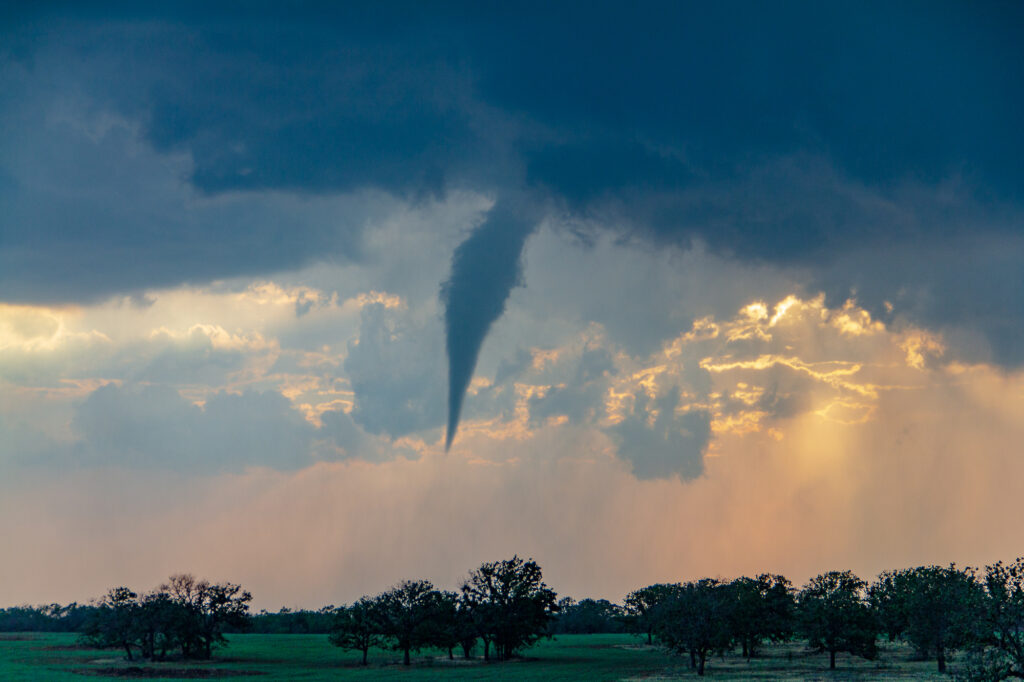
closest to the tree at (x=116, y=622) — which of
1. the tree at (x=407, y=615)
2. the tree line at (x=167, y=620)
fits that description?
the tree line at (x=167, y=620)

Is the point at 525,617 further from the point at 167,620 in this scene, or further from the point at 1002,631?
the point at 1002,631

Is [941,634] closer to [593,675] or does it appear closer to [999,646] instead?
[593,675]

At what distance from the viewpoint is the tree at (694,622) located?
10025 centimetres

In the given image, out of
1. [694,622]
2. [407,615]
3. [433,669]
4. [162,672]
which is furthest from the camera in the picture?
[407,615]

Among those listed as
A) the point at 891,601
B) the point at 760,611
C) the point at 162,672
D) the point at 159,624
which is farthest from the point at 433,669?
the point at 891,601

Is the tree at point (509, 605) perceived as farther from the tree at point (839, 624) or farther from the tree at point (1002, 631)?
the tree at point (1002, 631)

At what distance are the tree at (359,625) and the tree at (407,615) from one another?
3.74ft

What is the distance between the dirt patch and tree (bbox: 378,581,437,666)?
25838 millimetres

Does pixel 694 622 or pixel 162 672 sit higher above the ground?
pixel 694 622

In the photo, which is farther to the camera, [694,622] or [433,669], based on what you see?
[433,669]

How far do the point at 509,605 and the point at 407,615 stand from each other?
730 inches

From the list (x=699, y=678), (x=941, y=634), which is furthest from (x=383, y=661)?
(x=941, y=634)

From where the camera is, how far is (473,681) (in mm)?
87625

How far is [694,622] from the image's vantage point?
10112cm
